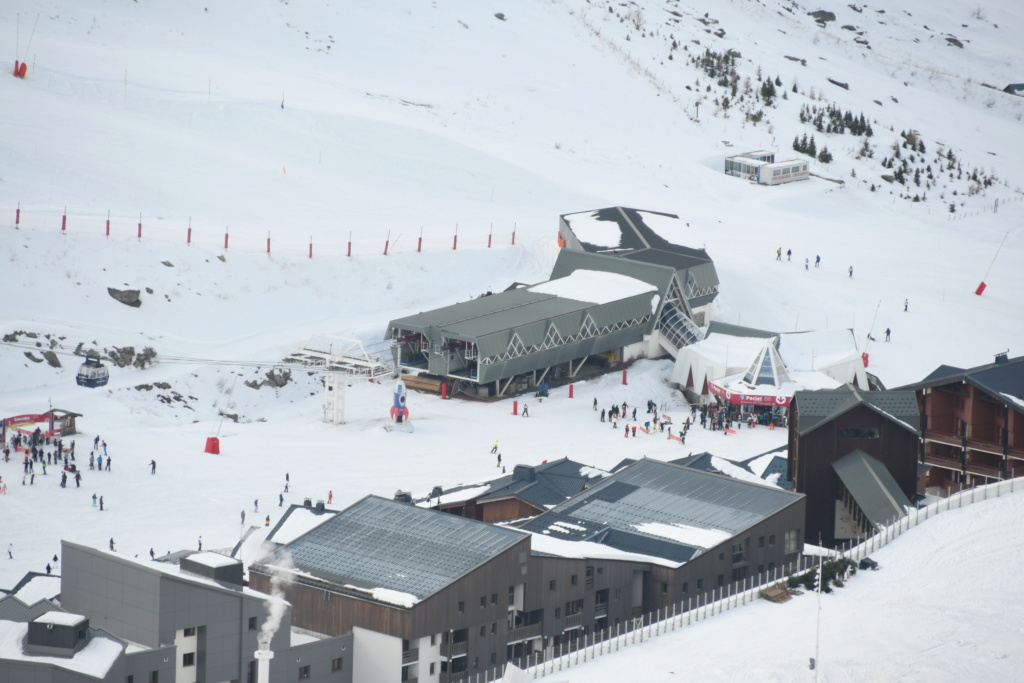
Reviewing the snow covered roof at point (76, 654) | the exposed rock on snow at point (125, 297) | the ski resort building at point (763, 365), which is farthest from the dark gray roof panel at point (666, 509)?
the exposed rock on snow at point (125, 297)

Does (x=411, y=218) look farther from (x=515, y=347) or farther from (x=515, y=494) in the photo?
(x=515, y=494)

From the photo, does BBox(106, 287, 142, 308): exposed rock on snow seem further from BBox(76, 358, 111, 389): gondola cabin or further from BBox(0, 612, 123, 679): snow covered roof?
BBox(0, 612, 123, 679): snow covered roof

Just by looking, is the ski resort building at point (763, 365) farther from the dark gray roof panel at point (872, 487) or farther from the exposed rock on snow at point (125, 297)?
the exposed rock on snow at point (125, 297)

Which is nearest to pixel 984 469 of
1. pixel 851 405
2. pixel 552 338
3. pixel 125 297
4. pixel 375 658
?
pixel 851 405

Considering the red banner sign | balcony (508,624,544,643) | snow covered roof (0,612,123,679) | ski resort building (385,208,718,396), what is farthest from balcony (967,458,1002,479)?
snow covered roof (0,612,123,679)

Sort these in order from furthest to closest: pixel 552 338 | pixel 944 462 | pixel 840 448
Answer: pixel 552 338
pixel 944 462
pixel 840 448
